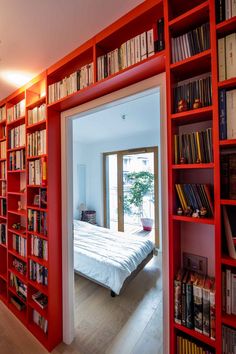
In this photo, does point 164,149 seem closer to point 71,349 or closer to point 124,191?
point 71,349

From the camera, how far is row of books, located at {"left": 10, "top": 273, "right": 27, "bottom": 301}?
1.98 meters

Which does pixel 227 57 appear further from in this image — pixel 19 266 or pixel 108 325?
pixel 19 266

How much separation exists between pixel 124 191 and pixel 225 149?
369 cm

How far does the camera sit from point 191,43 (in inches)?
36.6

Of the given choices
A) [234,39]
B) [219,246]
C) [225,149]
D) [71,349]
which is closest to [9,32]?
[234,39]

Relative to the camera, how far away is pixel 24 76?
176 cm

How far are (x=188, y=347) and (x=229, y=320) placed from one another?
33cm

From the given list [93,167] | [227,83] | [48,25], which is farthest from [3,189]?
[93,167]

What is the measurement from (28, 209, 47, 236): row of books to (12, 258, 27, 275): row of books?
527mm

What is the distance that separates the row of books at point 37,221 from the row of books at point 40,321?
0.86 metres

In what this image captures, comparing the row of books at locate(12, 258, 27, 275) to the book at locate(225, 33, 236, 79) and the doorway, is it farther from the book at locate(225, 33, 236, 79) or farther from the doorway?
the doorway

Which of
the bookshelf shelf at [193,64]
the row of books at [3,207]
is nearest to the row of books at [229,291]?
the bookshelf shelf at [193,64]

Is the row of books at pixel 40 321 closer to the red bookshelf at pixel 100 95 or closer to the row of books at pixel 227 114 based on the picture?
the red bookshelf at pixel 100 95

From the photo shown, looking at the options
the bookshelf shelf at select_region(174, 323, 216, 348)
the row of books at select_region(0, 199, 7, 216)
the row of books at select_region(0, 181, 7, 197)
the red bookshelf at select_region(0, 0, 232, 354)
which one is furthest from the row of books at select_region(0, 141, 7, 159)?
the bookshelf shelf at select_region(174, 323, 216, 348)
